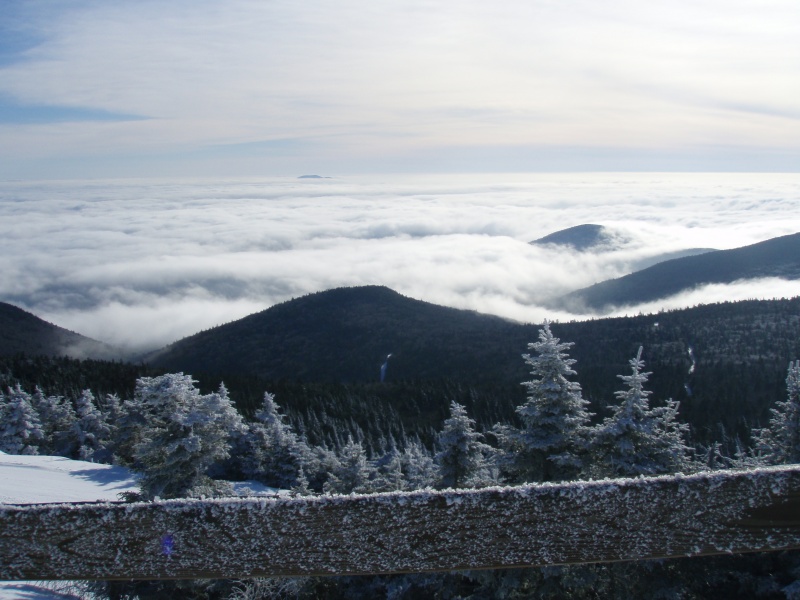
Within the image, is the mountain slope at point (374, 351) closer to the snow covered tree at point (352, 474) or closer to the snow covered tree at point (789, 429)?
the snow covered tree at point (352, 474)

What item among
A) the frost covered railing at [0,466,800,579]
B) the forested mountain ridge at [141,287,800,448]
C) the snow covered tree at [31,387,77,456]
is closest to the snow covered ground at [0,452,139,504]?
the frost covered railing at [0,466,800,579]

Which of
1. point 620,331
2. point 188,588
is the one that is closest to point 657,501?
point 188,588

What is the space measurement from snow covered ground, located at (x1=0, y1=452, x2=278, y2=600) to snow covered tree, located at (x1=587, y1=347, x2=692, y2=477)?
414 inches

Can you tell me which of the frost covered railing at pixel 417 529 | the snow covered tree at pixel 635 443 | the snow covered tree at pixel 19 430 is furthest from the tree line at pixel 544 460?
the snow covered tree at pixel 19 430

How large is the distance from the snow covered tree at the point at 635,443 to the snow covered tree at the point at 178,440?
1479cm

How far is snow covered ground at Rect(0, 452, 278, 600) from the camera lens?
16.3 meters

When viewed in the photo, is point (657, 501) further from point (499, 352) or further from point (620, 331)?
point (620, 331)

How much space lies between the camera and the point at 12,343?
198 m

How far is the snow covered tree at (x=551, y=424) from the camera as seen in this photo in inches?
677

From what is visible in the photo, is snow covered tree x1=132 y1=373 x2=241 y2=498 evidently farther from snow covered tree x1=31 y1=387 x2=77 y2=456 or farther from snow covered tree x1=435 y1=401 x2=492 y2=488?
snow covered tree x1=31 y1=387 x2=77 y2=456

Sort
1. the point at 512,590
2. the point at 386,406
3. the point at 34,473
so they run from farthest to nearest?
the point at 386,406 < the point at 34,473 < the point at 512,590

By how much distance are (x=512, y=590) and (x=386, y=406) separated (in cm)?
8506

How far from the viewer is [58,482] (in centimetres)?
2283

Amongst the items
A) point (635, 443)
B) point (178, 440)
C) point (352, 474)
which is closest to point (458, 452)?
point (635, 443)
